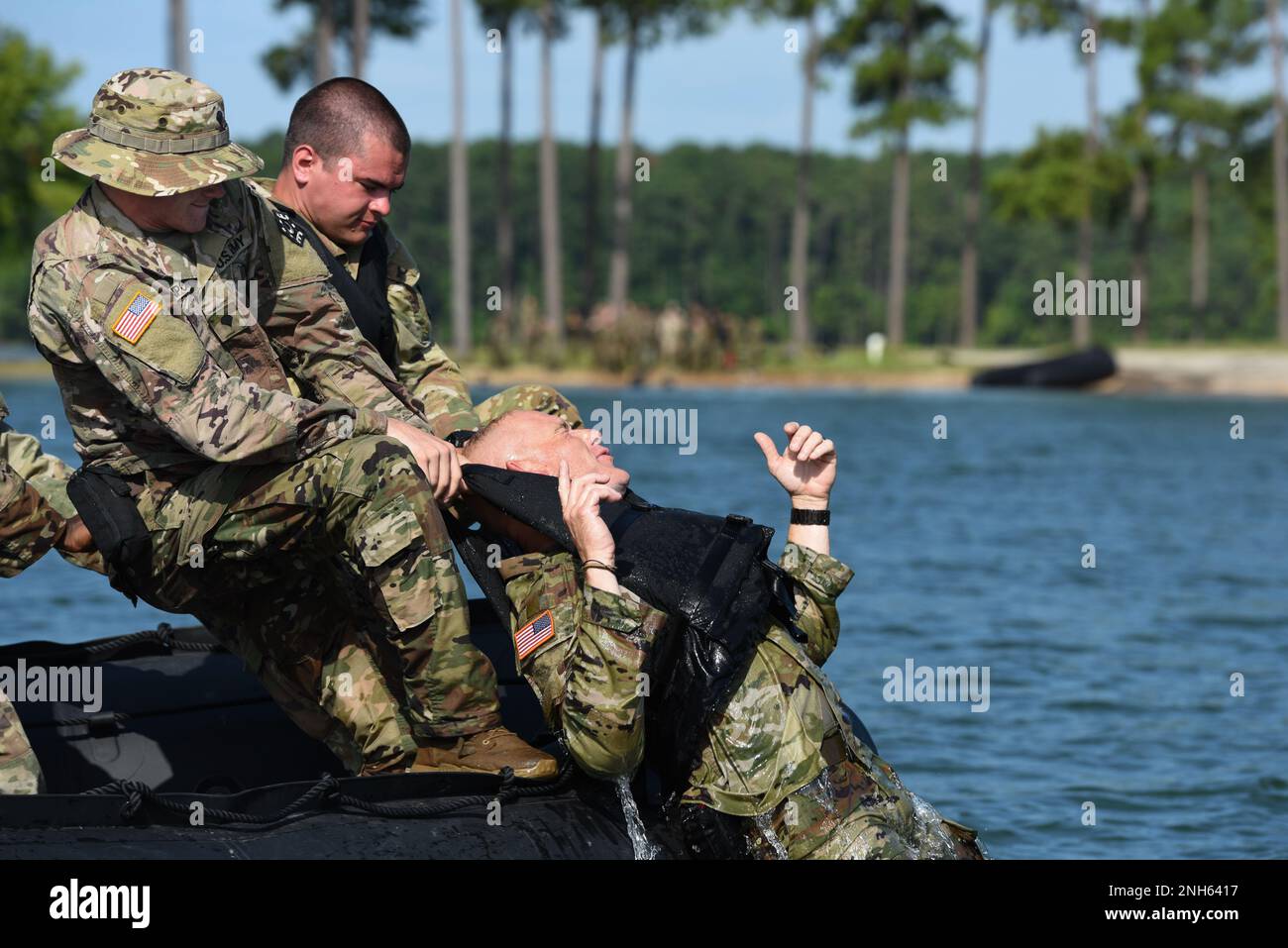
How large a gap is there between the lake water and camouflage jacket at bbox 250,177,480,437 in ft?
10.8

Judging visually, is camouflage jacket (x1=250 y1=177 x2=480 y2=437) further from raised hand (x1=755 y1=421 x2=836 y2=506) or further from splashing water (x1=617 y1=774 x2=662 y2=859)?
splashing water (x1=617 y1=774 x2=662 y2=859)

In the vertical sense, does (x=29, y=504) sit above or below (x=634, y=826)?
above

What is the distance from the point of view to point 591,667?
4516 millimetres

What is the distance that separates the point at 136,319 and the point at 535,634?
4.42 ft

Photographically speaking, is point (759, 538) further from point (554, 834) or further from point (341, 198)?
point (341, 198)

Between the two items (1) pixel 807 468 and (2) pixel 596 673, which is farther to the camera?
(1) pixel 807 468

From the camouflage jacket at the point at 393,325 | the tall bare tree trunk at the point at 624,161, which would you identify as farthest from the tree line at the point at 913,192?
the camouflage jacket at the point at 393,325

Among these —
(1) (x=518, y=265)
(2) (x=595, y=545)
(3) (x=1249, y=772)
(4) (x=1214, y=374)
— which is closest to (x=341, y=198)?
(2) (x=595, y=545)

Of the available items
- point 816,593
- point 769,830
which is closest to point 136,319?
point 816,593

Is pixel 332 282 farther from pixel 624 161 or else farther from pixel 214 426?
pixel 624 161

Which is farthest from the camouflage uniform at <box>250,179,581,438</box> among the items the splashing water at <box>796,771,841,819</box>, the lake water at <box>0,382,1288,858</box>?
the lake water at <box>0,382,1288,858</box>

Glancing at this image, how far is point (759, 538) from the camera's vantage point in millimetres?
4898

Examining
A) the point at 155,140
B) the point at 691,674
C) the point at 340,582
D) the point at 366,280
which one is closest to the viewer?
the point at 691,674

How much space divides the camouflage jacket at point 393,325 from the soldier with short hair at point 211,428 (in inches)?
6.4
